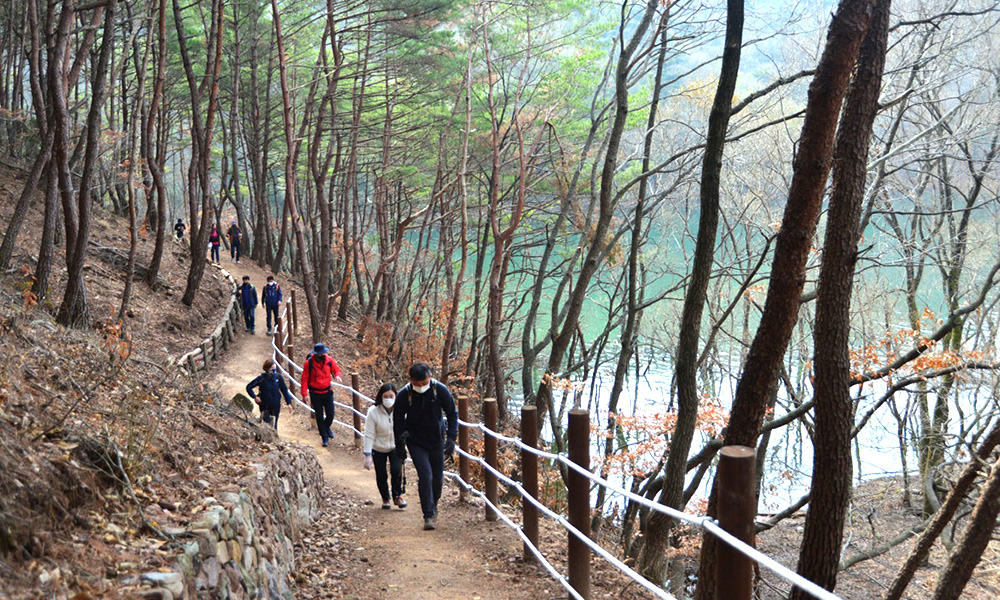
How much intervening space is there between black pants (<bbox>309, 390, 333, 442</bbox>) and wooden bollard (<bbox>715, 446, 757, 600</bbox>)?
29.4 feet

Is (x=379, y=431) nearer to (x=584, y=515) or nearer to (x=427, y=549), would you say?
(x=427, y=549)

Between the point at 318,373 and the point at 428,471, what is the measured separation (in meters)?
4.61

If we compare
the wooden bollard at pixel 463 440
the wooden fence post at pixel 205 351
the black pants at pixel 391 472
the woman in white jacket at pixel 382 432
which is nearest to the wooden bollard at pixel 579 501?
the wooden bollard at pixel 463 440

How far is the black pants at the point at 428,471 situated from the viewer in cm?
695

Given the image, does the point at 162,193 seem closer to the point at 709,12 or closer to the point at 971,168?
the point at 709,12

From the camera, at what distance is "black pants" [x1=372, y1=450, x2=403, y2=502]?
7.80 metres

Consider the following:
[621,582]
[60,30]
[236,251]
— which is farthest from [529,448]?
[236,251]

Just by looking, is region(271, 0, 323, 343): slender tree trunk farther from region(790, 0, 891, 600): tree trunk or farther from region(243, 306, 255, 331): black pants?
region(790, 0, 891, 600): tree trunk

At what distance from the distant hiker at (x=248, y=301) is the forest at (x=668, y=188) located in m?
1.21

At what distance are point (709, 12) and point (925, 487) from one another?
38.9ft

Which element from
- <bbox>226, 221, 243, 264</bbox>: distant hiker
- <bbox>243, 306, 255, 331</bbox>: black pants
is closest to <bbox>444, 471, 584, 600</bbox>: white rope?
<bbox>243, 306, 255, 331</bbox>: black pants

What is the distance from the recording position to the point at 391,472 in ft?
26.0

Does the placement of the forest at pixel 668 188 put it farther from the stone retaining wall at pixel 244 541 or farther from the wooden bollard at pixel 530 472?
the stone retaining wall at pixel 244 541

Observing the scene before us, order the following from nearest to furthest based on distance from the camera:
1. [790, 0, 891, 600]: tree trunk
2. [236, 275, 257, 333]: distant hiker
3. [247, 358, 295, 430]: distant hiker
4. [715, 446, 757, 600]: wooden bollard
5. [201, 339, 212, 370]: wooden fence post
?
[715, 446, 757, 600]: wooden bollard
[790, 0, 891, 600]: tree trunk
[247, 358, 295, 430]: distant hiker
[201, 339, 212, 370]: wooden fence post
[236, 275, 257, 333]: distant hiker
